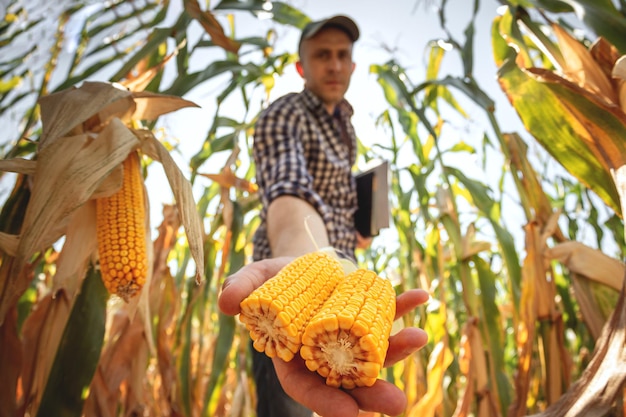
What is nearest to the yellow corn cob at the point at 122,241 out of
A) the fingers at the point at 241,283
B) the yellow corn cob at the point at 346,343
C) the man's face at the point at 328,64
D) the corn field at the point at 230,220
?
the corn field at the point at 230,220

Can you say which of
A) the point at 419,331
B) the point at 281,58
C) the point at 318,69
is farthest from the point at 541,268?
the point at 281,58

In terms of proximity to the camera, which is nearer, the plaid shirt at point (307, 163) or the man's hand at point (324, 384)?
the man's hand at point (324, 384)

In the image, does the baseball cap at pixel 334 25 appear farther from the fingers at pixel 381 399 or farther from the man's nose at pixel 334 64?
the fingers at pixel 381 399

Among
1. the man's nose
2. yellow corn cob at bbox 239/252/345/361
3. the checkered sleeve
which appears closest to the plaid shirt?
the checkered sleeve

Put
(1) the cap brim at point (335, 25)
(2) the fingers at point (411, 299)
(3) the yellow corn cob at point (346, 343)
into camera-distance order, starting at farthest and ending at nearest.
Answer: (1) the cap brim at point (335, 25) < (2) the fingers at point (411, 299) < (3) the yellow corn cob at point (346, 343)

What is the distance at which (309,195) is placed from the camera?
1.06 metres

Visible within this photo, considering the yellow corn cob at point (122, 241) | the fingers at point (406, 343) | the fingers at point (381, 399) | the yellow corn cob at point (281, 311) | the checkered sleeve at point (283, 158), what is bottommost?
the fingers at point (381, 399)

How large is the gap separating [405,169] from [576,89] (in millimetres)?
1068

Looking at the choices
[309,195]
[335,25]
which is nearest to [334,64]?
[335,25]

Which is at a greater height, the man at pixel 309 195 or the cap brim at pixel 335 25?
the cap brim at pixel 335 25

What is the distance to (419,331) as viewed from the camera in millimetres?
633

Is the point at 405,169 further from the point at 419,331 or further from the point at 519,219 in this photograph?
the point at 419,331

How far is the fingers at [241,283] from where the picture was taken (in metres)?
0.56

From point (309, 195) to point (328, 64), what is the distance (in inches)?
24.8
